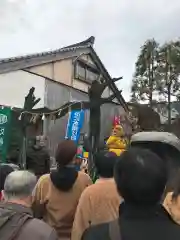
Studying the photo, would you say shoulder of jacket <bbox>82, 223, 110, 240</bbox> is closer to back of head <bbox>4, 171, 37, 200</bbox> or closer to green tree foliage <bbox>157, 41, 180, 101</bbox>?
back of head <bbox>4, 171, 37, 200</bbox>

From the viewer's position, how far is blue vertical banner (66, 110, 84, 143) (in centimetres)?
912

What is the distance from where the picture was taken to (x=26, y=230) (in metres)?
1.94

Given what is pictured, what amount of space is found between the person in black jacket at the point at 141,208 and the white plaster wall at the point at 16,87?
11893 millimetres

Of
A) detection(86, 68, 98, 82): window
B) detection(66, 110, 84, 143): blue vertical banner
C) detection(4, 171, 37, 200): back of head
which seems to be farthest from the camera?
detection(86, 68, 98, 82): window

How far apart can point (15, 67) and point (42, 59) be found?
136 cm

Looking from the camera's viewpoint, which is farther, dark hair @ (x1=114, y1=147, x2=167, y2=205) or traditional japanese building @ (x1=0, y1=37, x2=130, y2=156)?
traditional japanese building @ (x1=0, y1=37, x2=130, y2=156)

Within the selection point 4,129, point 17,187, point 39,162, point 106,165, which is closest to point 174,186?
point 106,165

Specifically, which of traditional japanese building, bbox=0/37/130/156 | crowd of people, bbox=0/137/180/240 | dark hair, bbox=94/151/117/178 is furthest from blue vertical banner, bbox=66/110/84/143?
dark hair, bbox=94/151/117/178

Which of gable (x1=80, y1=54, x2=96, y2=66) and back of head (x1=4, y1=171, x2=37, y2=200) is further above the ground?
gable (x1=80, y1=54, x2=96, y2=66)

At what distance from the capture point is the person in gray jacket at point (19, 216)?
6.27ft

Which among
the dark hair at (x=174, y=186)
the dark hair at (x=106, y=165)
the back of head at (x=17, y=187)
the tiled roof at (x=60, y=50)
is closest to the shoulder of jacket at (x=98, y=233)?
the dark hair at (x=174, y=186)

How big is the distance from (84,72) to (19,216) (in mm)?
15661

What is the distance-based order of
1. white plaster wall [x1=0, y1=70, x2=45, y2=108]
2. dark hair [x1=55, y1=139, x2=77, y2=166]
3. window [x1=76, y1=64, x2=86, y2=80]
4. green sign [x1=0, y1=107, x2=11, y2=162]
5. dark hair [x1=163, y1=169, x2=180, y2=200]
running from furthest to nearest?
window [x1=76, y1=64, x2=86, y2=80] → white plaster wall [x1=0, y1=70, x2=45, y2=108] → green sign [x1=0, y1=107, x2=11, y2=162] → dark hair [x1=55, y1=139, x2=77, y2=166] → dark hair [x1=163, y1=169, x2=180, y2=200]

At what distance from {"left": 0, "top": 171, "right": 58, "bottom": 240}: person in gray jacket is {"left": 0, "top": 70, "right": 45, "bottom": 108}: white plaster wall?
36.3ft
